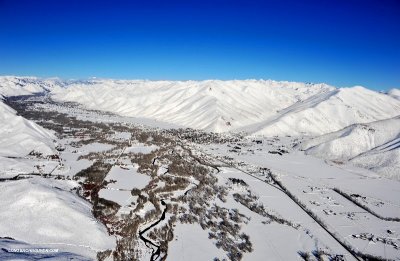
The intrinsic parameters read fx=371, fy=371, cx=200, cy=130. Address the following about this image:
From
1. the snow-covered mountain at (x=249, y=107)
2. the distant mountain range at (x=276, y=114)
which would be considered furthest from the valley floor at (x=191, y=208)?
the snow-covered mountain at (x=249, y=107)

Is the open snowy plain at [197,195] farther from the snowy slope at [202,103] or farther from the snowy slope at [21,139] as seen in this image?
the snowy slope at [202,103]

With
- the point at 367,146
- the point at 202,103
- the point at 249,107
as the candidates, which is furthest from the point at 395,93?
the point at 367,146

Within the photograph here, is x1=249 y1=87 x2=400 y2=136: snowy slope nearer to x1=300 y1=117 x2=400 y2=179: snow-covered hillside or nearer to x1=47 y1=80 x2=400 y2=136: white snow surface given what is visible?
x1=47 y1=80 x2=400 y2=136: white snow surface

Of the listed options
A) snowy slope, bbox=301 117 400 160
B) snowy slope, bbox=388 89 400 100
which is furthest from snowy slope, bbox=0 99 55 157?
snowy slope, bbox=388 89 400 100

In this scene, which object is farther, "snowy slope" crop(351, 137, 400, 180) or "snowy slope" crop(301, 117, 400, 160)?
"snowy slope" crop(301, 117, 400, 160)

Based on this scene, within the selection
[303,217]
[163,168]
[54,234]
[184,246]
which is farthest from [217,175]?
[54,234]

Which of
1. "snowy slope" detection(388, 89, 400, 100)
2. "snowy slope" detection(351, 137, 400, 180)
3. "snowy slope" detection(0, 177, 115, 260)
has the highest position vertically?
"snowy slope" detection(388, 89, 400, 100)
